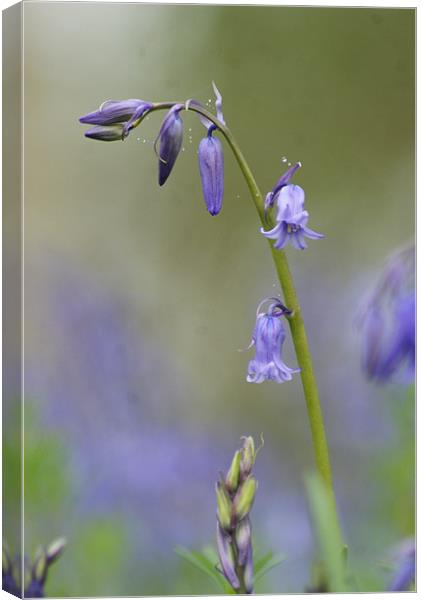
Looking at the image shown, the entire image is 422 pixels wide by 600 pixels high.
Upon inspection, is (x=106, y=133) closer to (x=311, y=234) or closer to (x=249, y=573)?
(x=311, y=234)

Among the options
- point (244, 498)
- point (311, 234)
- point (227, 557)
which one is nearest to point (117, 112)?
point (311, 234)

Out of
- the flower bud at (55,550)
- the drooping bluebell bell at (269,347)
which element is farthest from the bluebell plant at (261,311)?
the flower bud at (55,550)

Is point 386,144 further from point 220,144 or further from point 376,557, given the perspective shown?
point 376,557

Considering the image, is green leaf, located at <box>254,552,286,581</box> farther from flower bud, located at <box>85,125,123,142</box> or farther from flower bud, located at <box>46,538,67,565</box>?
flower bud, located at <box>85,125,123,142</box>

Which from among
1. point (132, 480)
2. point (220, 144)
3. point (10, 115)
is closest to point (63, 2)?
point (10, 115)

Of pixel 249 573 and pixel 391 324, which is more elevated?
pixel 391 324

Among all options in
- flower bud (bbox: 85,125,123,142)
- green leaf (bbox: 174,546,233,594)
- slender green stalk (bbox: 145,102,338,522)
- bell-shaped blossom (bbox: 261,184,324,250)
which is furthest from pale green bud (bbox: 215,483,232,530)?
flower bud (bbox: 85,125,123,142)

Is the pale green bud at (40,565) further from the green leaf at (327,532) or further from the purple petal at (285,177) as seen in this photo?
the purple petal at (285,177)
